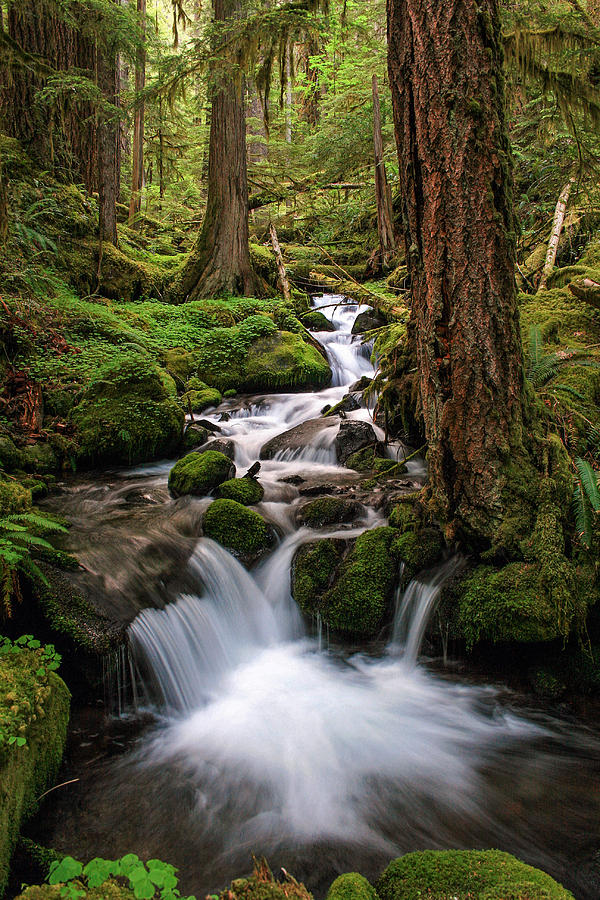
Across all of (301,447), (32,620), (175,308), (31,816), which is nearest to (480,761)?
(31,816)

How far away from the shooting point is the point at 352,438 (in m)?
7.37

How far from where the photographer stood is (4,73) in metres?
9.86

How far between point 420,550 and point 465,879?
8.35ft

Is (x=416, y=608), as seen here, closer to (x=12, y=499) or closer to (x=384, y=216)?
(x=12, y=499)

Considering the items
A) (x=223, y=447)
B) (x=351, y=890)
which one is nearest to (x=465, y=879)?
(x=351, y=890)

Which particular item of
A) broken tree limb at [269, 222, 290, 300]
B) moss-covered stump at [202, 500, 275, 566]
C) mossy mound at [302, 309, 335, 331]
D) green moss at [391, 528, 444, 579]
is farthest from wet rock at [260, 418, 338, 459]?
broken tree limb at [269, 222, 290, 300]

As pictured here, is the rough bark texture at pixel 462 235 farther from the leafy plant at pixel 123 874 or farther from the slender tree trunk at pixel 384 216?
the slender tree trunk at pixel 384 216

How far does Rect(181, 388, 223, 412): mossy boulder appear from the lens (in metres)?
9.03

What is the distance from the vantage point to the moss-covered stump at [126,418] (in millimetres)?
7164

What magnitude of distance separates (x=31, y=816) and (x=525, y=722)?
307cm

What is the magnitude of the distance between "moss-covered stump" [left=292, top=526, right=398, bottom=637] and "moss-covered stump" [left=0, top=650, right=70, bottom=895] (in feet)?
7.14

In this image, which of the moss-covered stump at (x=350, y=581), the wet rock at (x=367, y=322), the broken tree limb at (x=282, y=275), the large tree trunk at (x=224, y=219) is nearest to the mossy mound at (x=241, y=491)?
the moss-covered stump at (x=350, y=581)

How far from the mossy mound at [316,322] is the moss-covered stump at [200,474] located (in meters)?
6.83

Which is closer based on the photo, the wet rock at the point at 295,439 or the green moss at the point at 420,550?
the green moss at the point at 420,550
